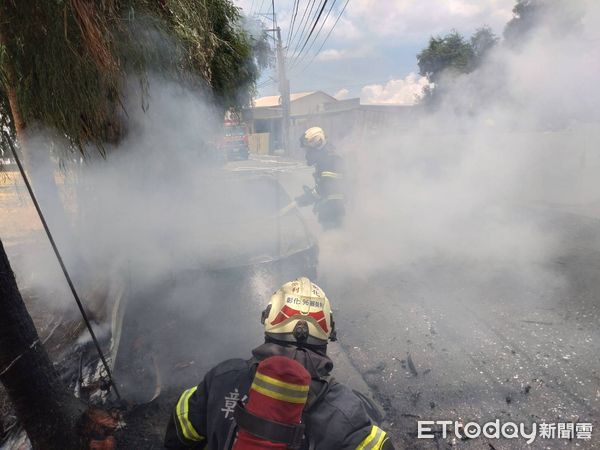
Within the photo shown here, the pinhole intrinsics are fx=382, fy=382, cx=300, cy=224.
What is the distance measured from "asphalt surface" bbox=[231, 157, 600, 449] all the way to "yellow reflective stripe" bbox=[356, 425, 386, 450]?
159 cm

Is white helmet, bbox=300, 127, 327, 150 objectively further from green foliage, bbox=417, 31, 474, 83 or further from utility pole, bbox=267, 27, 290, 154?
utility pole, bbox=267, 27, 290, 154

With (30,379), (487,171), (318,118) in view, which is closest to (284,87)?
(318,118)

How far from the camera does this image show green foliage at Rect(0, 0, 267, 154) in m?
2.17

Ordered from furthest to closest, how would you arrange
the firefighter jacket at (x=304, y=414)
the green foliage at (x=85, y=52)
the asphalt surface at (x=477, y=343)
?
1. the asphalt surface at (x=477, y=343)
2. the green foliage at (x=85, y=52)
3. the firefighter jacket at (x=304, y=414)

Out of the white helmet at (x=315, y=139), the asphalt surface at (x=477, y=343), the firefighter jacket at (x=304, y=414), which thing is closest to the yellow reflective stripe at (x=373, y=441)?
the firefighter jacket at (x=304, y=414)

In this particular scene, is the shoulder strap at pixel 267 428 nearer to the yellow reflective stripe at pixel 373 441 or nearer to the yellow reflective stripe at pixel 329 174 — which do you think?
the yellow reflective stripe at pixel 373 441

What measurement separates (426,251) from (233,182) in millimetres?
3259

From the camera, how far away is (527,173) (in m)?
10.2

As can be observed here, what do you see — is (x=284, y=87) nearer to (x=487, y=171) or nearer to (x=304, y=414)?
(x=487, y=171)

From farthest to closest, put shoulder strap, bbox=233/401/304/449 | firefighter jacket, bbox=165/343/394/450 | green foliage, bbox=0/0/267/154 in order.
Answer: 1. green foliage, bbox=0/0/267/154
2. firefighter jacket, bbox=165/343/394/450
3. shoulder strap, bbox=233/401/304/449

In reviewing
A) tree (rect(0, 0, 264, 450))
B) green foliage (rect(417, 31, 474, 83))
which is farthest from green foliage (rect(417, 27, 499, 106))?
tree (rect(0, 0, 264, 450))

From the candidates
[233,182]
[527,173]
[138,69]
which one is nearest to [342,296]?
[233,182]

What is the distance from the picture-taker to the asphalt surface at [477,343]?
2725mm

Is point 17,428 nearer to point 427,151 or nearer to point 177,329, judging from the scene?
point 177,329
